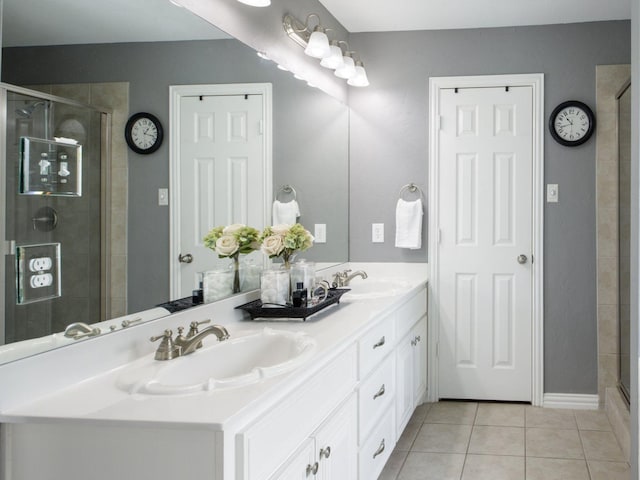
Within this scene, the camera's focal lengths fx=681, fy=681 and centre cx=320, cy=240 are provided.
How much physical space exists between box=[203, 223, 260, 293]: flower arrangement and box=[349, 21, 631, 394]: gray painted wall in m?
1.78

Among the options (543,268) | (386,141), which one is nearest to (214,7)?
(386,141)

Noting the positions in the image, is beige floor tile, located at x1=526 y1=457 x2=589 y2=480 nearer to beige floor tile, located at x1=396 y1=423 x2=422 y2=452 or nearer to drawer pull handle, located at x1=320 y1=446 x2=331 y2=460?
beige floor tile, located at x1=396 y1=423 x2=422 y2=452

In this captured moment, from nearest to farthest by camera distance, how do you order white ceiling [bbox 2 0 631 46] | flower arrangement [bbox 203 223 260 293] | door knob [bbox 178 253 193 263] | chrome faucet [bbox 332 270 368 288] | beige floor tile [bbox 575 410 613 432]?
white ceiling [bbox 2 0 631 46], door knob [bbox 178 253 193 263], flower arrangement [bbox 203 223 260 293], chrome faucet [bbox 332 270 368 288], beige floor tile [bbox 575 410 613 432]

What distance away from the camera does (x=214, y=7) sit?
2.50 metres

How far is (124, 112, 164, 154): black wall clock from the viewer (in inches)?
77.2

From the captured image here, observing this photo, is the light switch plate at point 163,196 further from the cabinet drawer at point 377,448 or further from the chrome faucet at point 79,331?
the cabinet drawer at point 377,448

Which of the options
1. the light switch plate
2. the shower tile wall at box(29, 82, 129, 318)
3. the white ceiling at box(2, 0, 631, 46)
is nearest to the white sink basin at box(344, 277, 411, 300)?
the light switch plate

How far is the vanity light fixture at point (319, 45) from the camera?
132 inches

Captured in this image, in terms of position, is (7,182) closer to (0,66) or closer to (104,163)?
(0,66)

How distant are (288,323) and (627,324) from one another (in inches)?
91.3

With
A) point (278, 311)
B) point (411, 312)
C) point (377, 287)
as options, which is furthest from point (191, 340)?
point (377, 287)

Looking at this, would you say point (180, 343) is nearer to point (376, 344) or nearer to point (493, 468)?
point (376, 344)

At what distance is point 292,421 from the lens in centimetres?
174

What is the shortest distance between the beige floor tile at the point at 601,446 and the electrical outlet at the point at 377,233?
1.66 metres
